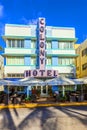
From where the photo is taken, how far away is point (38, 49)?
4184 cm

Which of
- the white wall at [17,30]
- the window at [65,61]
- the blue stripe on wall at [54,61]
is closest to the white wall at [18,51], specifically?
the white wall at [17,30]

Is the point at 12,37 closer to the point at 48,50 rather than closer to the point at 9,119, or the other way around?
the point at 48,50

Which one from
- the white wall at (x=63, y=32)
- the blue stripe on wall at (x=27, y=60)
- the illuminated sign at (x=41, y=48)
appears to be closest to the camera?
the illuminated sign at (x=41, y=48)

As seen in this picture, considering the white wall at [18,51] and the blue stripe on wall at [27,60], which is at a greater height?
the white wall at [18,51]

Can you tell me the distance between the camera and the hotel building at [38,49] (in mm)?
41500

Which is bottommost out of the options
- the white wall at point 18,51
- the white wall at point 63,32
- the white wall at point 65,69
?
the white wall at point 65,69

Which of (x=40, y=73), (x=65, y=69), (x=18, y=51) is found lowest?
(x=40, y=73)

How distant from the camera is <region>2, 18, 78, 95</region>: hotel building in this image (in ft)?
136

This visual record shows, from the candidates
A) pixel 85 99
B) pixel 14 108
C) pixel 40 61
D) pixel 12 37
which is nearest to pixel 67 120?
pixel 14 108

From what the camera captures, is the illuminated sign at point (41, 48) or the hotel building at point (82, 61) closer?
the illuminated sign at point (41, 48)

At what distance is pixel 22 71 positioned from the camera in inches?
1635

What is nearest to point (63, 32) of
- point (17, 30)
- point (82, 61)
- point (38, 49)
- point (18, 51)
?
point (38, 49)

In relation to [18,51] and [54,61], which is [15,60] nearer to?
[18,51]

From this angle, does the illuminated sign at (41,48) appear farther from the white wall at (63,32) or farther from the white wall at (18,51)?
the white wall at (63,32)
